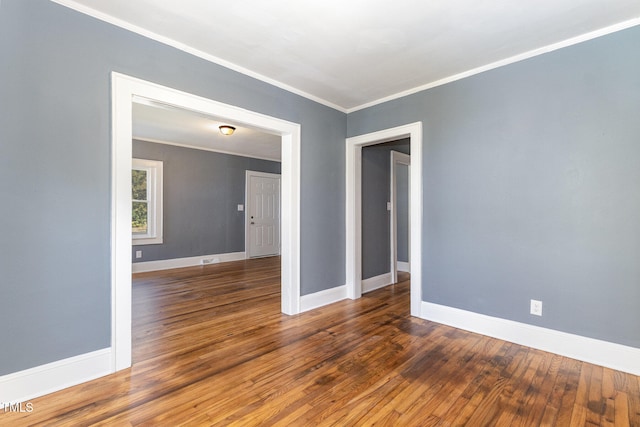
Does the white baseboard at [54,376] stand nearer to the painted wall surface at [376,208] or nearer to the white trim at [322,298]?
the white trim at [322,298]

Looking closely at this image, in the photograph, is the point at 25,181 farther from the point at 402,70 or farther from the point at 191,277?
the point at 191,277

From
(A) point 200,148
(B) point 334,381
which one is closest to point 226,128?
Result: (A) point 200,148

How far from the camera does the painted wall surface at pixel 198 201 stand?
5.80 meters

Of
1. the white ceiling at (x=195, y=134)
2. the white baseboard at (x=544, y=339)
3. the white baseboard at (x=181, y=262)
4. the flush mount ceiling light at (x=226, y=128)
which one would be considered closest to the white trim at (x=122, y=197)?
the white ceiling at (x=195, y=134)

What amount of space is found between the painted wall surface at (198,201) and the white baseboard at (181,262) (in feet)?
0.25

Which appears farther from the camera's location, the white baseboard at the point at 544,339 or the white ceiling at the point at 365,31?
the white baseboard at the point at 544,339

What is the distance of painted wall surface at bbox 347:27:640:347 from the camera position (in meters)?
2.13

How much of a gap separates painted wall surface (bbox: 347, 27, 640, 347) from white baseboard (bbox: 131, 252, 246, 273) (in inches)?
185

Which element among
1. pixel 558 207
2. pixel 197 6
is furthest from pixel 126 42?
pixel 558 207

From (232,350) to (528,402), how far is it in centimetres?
202

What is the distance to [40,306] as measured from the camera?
5.96ft

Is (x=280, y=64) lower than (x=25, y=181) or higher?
higher

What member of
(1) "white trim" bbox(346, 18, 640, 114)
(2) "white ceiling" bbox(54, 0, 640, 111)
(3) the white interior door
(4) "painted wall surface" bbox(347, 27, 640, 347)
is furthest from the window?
(4) "painted wall surface" bbox(347, 27, 640, 347)

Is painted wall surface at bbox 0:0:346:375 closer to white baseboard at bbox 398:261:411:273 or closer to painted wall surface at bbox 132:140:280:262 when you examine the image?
painted wall surface at bbox 132:140:280:262
